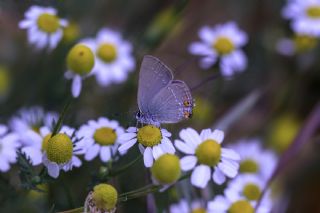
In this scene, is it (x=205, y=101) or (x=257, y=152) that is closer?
(x=257, y=152)

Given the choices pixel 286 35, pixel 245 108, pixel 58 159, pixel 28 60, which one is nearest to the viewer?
pixel 58 159

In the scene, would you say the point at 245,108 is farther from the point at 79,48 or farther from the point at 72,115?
the point at 79,48

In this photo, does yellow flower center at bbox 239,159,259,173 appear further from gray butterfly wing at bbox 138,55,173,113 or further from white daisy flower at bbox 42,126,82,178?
white daisy flower at bbox 42,126,82,178

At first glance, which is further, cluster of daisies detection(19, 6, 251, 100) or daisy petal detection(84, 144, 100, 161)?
cluster of daisies detection(19, 6, 251, 100)

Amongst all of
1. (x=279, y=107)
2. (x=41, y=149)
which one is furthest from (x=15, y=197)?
(x=279, y=107)

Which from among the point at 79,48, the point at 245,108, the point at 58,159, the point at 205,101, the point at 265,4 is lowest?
the point at 58,159

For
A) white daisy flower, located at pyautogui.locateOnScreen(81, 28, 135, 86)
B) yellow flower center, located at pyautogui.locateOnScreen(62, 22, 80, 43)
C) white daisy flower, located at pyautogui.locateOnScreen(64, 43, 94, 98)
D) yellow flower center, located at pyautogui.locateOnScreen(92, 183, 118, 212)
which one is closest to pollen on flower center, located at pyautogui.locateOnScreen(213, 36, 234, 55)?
white daisy flower, located at pyautogui.locateOnScreen(81, 28, 135, 86)
